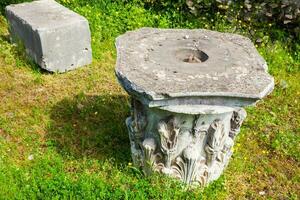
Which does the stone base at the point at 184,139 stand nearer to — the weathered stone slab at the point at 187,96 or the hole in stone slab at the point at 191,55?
the weathered stone slab at the point at 187,96

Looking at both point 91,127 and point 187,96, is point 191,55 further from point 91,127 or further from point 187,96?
point 91,127

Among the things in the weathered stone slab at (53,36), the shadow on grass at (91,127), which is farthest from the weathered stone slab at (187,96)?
the weathered stone slab at (53,36)

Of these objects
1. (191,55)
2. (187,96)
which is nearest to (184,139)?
(187,96)

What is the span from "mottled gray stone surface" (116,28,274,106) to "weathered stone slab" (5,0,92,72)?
1.60m

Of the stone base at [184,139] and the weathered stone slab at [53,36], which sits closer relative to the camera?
the stone base at [184,139]

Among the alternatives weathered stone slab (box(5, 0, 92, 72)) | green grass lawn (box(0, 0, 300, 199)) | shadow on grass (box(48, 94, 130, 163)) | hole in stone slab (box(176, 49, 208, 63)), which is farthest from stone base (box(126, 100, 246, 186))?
weathered stone slab (box(5, 0, 92, 72))

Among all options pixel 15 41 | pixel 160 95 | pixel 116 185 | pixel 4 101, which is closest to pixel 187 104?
pixel 160 95

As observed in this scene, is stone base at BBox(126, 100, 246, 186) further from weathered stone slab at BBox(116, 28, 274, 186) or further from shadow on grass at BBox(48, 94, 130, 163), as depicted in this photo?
shadow on grass at BBox(48, 94, 130, 163)

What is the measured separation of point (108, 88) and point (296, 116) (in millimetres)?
2285

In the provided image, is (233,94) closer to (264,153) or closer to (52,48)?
(264,153)

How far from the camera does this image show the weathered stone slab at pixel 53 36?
5.61 meters

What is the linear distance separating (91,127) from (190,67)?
1.52 metres

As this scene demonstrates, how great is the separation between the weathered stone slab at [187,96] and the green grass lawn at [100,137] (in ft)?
0.75

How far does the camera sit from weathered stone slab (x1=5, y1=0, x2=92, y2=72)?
221 inches
